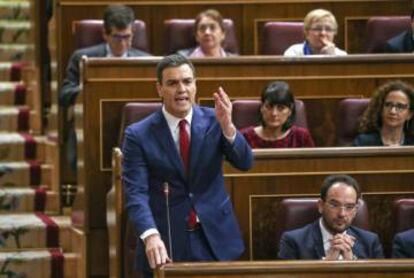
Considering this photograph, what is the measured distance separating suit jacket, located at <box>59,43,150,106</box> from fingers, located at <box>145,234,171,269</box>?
150 centimetres

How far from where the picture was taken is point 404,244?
127 inches

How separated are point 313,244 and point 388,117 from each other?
69 centimetres

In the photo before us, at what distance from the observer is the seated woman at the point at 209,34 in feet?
14.3

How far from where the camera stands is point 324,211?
3207 millimetres

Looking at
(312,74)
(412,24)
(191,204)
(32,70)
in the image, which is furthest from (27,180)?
(191,204)

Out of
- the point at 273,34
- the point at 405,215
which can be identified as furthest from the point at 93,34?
the point at 405,215

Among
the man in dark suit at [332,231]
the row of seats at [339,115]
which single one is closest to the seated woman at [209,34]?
the row of seats at [339,115]

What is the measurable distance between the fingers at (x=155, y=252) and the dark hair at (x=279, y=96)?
1.04 meters

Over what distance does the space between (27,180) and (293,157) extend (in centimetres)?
132

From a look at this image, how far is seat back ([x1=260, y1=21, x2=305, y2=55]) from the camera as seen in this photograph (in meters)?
4.62

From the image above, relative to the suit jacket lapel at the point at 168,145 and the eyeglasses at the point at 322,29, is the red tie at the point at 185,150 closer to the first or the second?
the suit jacket lapel at the point at 168,145

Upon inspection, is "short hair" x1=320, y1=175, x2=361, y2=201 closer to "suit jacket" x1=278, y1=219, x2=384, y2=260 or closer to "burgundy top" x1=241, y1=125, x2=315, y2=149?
"suit jacket" x1=278, y1=219, x2=384, y2=260

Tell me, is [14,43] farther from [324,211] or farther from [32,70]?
[324,211]

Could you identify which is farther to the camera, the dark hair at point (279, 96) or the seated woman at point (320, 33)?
the seated woman at point (320, 33)
